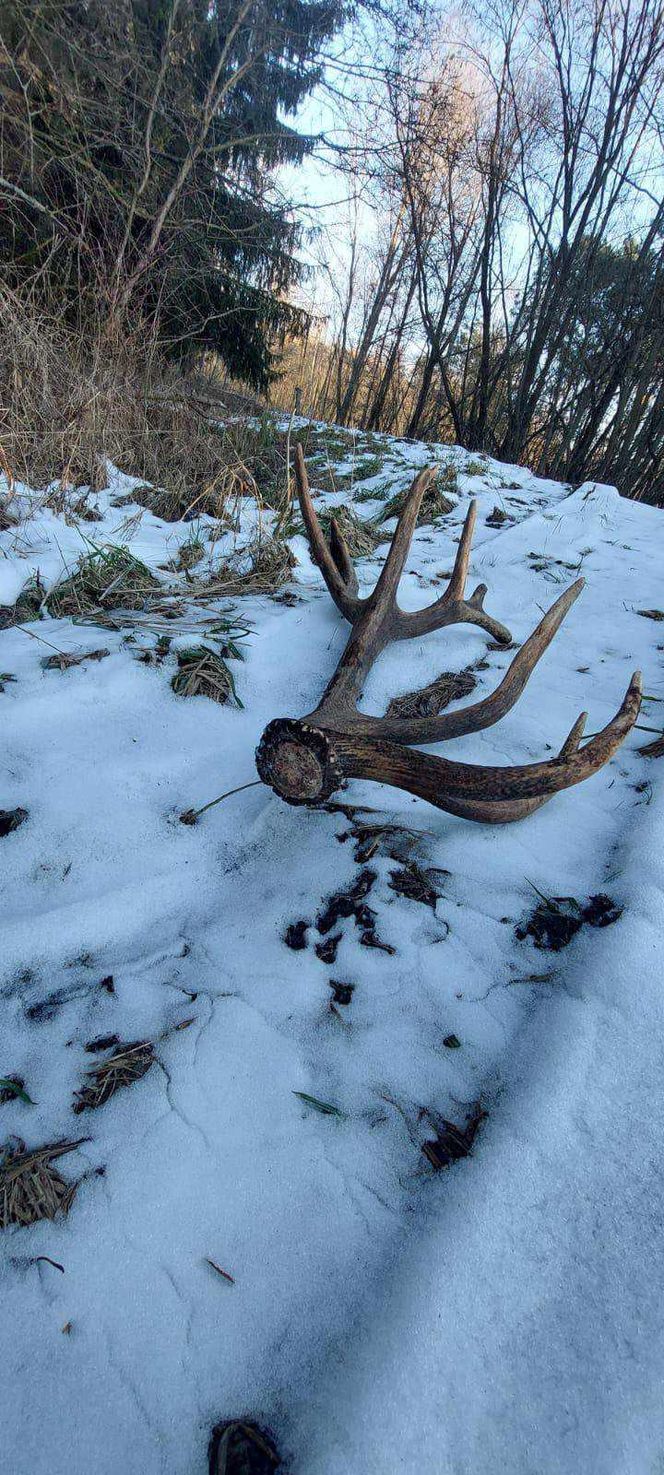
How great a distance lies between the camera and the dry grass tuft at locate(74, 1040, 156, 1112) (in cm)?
89

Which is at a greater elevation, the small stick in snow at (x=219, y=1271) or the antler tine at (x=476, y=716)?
the antler tine at (x=476, y=716)

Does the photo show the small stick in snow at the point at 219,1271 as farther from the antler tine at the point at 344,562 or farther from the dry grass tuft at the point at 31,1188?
the antler tine at the point at 344,562

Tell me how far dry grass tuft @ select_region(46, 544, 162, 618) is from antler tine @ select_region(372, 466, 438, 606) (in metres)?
0.91

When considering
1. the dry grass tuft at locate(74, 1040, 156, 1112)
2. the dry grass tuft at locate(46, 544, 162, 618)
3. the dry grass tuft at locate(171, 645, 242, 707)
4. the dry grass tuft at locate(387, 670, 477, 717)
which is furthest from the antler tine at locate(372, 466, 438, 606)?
the dry grass tuft at locate(74, 1040, 156, 1112)

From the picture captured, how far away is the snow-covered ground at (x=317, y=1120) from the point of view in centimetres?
64

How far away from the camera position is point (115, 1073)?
0.92m

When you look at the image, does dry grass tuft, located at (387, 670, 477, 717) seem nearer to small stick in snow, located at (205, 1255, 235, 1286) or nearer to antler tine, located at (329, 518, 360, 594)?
antler tine, located at (329, 518, 360, 594)

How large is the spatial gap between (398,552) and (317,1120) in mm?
1714

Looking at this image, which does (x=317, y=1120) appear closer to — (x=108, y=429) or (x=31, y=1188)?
(x=31, y=1188)

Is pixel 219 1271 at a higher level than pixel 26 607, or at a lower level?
lower

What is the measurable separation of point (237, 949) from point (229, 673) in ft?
3.07

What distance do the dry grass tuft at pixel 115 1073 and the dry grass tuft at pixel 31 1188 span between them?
2.8 inches

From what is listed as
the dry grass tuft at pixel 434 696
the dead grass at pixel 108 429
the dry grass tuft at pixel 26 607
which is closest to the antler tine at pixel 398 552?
the dry grass tuft at pixel 434 696

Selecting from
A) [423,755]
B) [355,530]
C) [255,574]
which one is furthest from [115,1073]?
[355,530]
